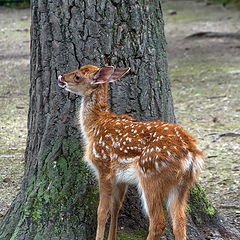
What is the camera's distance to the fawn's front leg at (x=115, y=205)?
513 cm

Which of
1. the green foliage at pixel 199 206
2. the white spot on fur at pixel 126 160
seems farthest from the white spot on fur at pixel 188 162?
the green foliage at pixel 199 206

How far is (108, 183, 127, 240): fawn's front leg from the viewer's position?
513 cm

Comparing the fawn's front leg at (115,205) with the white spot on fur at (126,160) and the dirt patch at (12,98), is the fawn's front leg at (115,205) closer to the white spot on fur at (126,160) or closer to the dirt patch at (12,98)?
the white spot on fur at (126,160)

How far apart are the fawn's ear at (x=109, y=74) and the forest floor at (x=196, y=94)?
6.23 feet

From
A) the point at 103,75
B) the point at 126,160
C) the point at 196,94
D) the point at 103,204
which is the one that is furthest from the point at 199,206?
the point at 196,94

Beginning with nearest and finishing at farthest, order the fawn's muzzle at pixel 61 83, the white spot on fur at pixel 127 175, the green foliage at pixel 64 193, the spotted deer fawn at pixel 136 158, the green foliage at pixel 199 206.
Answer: the spotted deer fawn at pixel 136 158
the white spot on fur at pixel 127 175
the fawn's muzzle at pixel 61 83
the green foliage at pixel 64 193
the green foliage at pixel 199 206

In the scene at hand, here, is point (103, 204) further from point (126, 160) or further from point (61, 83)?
point (61, 83)

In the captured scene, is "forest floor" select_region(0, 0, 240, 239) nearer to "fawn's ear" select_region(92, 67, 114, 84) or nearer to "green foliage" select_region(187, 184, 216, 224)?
"green foliage" select_region(187, 184, 216, 224)

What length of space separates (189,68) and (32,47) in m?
8.78

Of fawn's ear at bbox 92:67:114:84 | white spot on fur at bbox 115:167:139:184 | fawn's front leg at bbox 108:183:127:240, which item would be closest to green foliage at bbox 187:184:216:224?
fawn's front leg at bbox 108:183:127:240

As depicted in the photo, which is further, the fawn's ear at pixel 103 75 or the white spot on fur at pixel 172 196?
the fawn's ear at pixel 103 75

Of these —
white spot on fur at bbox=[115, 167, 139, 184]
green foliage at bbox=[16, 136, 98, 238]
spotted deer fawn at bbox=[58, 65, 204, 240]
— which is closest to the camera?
spotted deer fawn at bbox=[58, 65, 204, 240]

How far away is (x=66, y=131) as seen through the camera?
5.28m

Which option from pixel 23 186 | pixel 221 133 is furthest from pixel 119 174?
pixel 221 133
